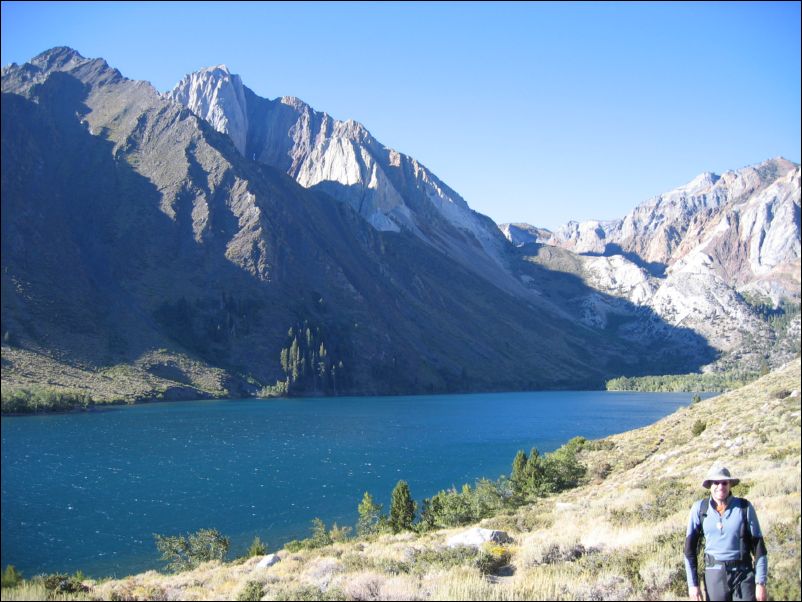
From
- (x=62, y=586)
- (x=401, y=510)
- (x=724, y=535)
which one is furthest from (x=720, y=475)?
(x=401, y=510)

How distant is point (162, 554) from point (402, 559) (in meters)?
20.9

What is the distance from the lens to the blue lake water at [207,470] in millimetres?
30469

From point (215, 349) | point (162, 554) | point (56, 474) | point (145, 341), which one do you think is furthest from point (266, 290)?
point (162, 554)

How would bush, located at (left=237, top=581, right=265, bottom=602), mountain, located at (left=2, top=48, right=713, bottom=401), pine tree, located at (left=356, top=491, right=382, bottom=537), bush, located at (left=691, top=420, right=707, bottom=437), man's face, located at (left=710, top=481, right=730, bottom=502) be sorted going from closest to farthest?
1. man's face, located at (left=710, top=481, right=730, bottom=502)
2. bush, located at (left=237, top=581, right=265, bottom=602)
3. pine tree, located at (left=356, top=491, right=382, bottom=537)
4. bush, located at (left=691, top=420, right=707, bottom=437)
5. mountain, located at (left=2, top=48, right=713, bottom=401)

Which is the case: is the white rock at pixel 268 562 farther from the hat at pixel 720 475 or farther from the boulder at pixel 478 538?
the hat at pixel 720 475

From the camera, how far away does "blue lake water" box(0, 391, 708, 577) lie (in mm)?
30469

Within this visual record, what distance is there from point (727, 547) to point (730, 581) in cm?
55

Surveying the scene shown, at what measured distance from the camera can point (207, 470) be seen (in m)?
52.4

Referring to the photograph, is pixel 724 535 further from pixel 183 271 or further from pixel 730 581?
pixel 183 271

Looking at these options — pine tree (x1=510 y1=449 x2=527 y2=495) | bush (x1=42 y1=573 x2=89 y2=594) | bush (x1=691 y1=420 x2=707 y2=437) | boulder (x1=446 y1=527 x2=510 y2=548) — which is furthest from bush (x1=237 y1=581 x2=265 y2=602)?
bush (x1=691 y1=420 x2=707 y2=437)

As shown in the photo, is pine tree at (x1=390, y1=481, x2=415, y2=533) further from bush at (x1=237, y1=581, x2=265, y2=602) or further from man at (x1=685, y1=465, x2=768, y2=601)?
man at (x1=685, y1=465, x2=768, y2=601)

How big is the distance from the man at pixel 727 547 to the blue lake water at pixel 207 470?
1435 centimetres

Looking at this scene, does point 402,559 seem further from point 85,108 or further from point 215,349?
point 85,108

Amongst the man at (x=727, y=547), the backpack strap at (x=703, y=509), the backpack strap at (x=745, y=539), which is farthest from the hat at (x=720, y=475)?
the backpack strap at (x=745, y=539)
